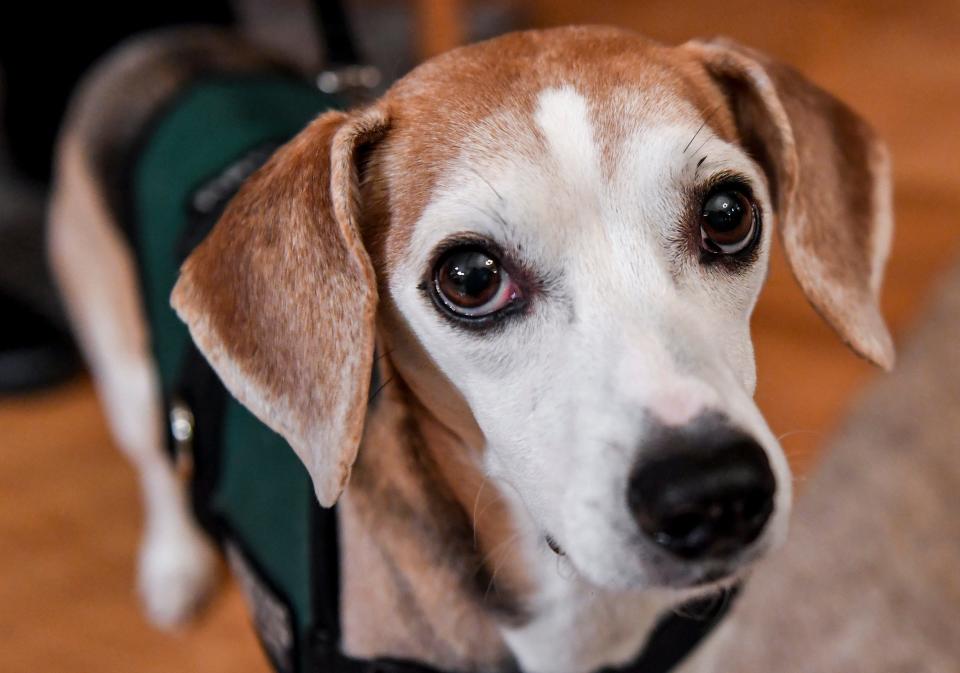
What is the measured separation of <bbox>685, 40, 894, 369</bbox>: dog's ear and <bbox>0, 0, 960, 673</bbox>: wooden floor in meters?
0.25

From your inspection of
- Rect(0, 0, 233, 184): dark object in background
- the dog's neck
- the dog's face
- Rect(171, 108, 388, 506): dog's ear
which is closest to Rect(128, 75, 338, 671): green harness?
the dog's neck

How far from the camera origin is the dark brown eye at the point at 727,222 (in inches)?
50.6

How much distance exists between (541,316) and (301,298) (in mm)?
331

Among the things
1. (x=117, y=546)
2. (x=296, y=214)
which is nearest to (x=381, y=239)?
(x=296, y=214)

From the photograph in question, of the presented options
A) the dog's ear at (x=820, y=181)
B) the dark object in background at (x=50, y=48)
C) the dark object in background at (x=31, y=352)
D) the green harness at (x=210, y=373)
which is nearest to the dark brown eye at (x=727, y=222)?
the dog's ear at (x=820, y=181)

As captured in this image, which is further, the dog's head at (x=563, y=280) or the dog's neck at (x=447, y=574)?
the dog's neck at (x=447, y=574)

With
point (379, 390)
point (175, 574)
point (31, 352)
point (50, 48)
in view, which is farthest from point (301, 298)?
point (50, 48)

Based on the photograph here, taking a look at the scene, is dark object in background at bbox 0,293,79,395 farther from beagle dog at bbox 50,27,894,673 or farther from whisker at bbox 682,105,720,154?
whisker at bbox 682,105,720,154

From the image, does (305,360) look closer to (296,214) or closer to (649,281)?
(296,214)

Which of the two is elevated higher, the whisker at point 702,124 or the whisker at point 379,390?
the whisker at point 702,124

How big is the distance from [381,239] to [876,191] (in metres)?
0.80

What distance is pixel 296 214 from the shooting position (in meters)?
1.31

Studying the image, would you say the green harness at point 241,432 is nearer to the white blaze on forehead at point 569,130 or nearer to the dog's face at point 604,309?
the dog's face at point 604,309

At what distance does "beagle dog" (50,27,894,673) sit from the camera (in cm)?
112
